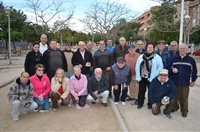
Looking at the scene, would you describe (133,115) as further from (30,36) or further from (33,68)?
(30,36)

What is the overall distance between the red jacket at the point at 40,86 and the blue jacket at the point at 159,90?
8.40 feet

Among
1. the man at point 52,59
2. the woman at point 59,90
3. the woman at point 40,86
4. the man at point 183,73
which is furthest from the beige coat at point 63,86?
the man at point 183,73

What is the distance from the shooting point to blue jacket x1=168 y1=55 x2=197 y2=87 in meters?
5.21

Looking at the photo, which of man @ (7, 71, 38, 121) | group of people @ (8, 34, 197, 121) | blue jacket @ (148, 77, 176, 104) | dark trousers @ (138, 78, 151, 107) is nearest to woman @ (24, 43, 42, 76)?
group of people @ (8, 34, 197, 121)

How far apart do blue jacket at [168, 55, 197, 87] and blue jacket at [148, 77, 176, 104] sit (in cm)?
25

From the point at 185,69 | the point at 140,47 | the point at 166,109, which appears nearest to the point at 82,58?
the point at 140,47

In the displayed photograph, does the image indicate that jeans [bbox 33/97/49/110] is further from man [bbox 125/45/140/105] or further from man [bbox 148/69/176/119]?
man [bbox 148/69/176/119]

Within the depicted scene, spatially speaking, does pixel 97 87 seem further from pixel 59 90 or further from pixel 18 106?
pixel 18 106

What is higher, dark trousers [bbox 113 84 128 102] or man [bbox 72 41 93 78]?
man [bbox 72 41 93 78]

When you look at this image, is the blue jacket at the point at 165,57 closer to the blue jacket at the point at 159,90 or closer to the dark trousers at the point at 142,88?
the dark trousers at the point at 142,88

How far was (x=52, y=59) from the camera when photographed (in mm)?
6086

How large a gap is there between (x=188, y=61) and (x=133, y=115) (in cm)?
182

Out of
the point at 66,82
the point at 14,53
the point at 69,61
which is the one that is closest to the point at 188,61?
the point at 66,82

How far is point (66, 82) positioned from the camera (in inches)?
225
